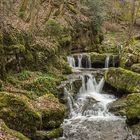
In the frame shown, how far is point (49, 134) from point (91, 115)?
4086 mm

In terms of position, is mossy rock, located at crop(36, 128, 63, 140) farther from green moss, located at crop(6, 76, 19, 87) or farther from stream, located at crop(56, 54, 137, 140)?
green moss, located at crop(6, 76, 19, 87)

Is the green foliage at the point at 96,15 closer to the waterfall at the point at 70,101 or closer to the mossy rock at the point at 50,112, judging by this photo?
the waterfall at the point at 70,101

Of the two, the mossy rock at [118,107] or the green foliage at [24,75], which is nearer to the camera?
the mossy rock at [118,107]

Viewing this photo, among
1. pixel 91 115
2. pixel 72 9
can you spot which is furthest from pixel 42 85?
pixel 72 9

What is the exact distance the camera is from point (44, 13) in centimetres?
2878

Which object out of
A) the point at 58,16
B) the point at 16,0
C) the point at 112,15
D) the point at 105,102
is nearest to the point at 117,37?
the point at 112,15

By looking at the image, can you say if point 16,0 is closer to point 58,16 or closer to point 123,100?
point 58,16

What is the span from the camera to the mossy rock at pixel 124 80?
19848 mm

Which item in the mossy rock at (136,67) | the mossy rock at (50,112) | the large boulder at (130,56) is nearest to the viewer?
the mossy rock at (50,112)

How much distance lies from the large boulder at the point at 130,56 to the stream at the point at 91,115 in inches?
127

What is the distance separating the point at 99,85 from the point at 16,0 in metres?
10.8

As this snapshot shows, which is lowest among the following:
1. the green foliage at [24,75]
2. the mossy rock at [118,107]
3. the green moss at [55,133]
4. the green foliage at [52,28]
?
the mossy rock at [118,107]

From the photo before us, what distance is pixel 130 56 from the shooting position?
25266 mm

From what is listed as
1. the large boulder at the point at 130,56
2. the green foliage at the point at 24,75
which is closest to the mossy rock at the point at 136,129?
the green foliage at the point at 24,75
